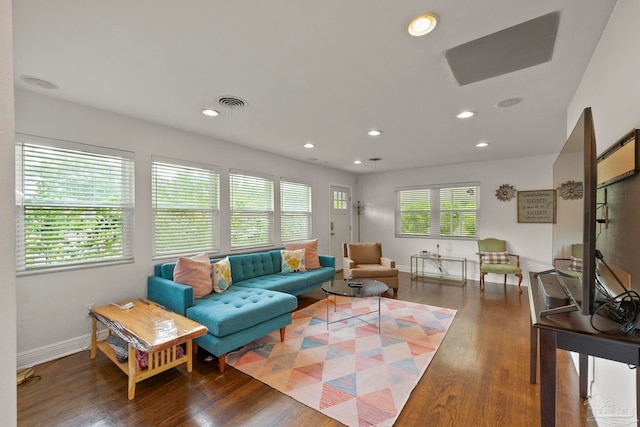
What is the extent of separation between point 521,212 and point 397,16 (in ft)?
16.2

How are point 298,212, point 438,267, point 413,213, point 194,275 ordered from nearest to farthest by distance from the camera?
point 194,275 < point 298,212 < point 438,267 < point 413,213

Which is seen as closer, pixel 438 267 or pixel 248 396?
pixel 248 396

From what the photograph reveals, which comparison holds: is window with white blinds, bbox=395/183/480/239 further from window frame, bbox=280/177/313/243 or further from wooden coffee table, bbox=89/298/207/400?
wooden coffee table, bbox=89/298/207/400

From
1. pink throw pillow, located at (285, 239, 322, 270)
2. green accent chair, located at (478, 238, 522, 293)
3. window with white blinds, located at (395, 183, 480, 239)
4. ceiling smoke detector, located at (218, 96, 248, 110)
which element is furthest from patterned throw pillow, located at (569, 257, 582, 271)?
window with white blinds, located at (395, 183, 480, 239)

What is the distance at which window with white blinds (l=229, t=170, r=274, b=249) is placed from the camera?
13.4 ft

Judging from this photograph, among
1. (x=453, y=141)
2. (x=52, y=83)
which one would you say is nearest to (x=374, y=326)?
(x=453, y=141)

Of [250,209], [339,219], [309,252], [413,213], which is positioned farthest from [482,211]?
[250,209]

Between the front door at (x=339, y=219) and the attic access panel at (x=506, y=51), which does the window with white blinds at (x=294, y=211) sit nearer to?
the front door at (x=339, y=219)

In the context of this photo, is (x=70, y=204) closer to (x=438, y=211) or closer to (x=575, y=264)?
(x=575, y=264)

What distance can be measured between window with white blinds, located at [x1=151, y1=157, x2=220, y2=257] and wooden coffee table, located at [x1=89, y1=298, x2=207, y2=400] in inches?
34.0

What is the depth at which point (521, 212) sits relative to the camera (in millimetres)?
5004

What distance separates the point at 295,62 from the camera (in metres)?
1.91

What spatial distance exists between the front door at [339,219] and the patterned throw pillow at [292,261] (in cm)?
195

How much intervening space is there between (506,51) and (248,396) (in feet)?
9.76
